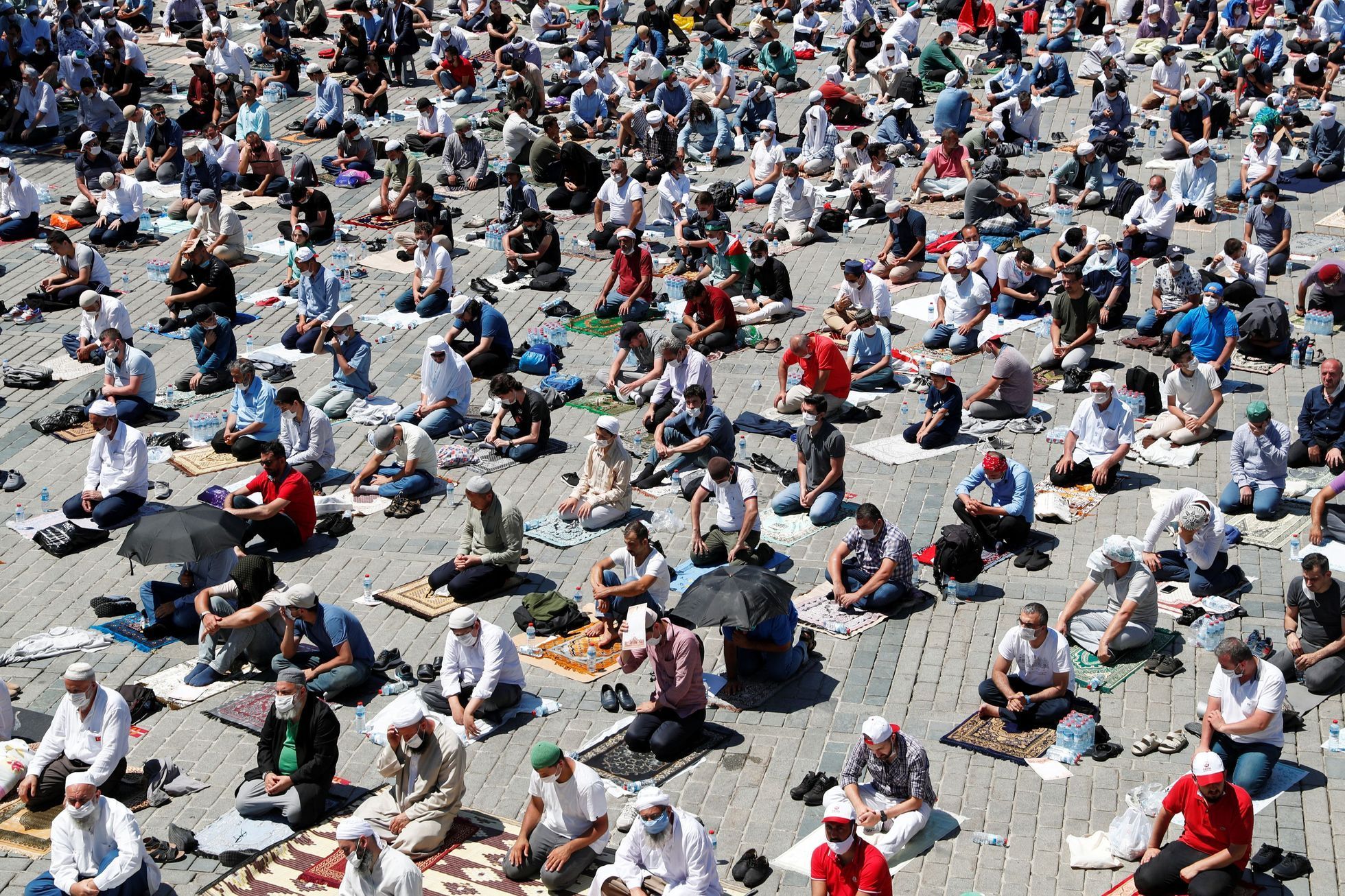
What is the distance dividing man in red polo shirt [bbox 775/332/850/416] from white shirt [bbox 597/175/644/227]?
6.51 metres

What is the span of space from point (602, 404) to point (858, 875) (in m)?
10.4

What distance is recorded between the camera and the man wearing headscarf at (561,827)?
12.2 meters

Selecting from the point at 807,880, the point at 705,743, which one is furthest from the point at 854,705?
the point at 807,880

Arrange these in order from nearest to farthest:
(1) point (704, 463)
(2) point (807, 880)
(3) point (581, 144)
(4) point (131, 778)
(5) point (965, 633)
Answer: (2) point (807, 880), (4) point (131, 778), (5) point (965, 633), (1) point (704, 463), (3) point (581, 144)

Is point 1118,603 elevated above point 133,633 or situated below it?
above

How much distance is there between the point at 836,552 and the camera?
15797 mm

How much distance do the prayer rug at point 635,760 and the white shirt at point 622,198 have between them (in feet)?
42.5

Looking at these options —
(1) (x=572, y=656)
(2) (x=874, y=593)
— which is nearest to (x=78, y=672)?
(1) (x=572, y=656)

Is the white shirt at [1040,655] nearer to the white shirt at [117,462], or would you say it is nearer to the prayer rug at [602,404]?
the prayer rug at [602,404]

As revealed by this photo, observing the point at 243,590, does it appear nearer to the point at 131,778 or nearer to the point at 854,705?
the point at 131,778

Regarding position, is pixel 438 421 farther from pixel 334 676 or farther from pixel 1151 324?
pixel 1151 324

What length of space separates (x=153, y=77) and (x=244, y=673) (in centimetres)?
2286

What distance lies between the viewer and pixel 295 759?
43.9ft

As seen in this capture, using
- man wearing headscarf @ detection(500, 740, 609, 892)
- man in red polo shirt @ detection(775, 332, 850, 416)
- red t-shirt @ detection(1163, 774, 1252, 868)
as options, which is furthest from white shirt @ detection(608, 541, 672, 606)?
red t-shirt @ detection(1163, 774, 1252, 868)
